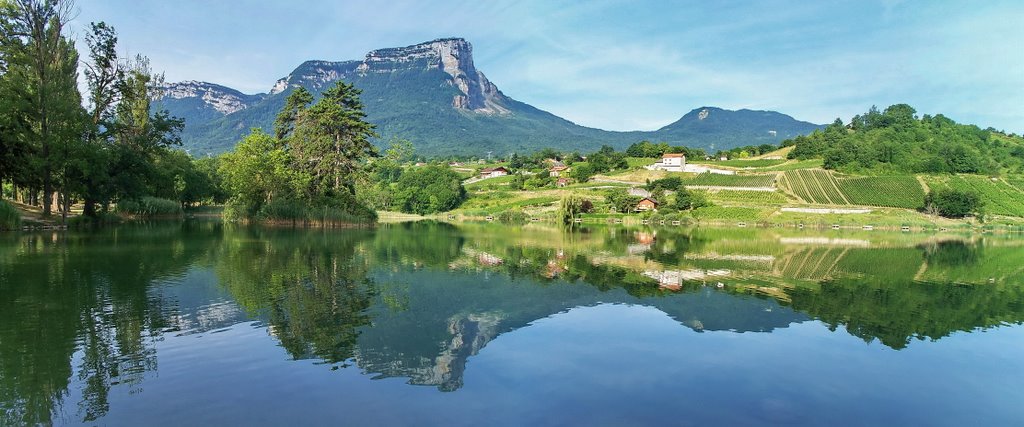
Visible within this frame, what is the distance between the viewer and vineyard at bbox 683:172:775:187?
106294mm

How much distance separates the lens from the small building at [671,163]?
133 metres

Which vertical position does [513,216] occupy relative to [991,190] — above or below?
below

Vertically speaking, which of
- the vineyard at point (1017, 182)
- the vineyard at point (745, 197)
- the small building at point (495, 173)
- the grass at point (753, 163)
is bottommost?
the vineyard at point (745, 197)

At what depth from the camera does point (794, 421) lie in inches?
338

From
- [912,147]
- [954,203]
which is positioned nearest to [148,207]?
[954,203]

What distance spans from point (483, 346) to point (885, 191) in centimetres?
10575

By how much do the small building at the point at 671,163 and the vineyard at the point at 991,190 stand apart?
48.6m

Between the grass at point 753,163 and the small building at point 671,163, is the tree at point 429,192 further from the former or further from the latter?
the grass at point 753,163

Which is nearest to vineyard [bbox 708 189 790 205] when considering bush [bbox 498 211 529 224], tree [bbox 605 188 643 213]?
tree [bbox 605 188 643 213]

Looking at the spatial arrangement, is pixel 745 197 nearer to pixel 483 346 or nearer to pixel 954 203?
pixel 954 203

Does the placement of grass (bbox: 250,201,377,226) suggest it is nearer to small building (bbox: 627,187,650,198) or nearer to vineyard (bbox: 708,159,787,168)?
small building (bbox: 627,187,650,198)

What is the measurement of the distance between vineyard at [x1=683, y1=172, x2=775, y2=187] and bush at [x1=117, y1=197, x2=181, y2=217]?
87.9 m

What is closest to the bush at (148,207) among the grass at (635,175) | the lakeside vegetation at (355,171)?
the lakeside vegetation at (355,171)

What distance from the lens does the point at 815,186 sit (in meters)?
103
